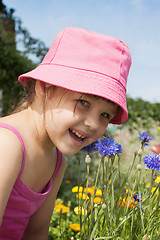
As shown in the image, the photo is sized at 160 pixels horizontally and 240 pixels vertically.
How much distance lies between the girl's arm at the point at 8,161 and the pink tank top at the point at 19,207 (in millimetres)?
97

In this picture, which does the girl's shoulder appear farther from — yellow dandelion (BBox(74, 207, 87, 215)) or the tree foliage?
the tree foliage

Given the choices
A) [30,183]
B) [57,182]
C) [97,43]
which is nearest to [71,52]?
[97,43]

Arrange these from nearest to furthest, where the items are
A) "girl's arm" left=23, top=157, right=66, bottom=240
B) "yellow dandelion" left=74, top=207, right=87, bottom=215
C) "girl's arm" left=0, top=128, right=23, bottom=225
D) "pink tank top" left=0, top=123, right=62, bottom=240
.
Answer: "girl's arm" left=0, top=128, right=23, bottom=225 < "yellow dandelion" left=74, top=207, right=87, bottom=215 < "pink tank top" left=0, top=123, right=62, bottom=240 < "girl's arm" left=23, top=157, right=66, bottom=240

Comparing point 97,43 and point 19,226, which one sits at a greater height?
point 97,43

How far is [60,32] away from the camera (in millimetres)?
1552

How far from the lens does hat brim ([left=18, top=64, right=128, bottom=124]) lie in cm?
131

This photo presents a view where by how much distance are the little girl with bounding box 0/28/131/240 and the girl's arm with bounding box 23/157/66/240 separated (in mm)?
294

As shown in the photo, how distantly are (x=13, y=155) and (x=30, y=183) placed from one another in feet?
1.16

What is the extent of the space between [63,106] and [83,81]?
157 mm

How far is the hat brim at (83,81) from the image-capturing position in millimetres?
1311

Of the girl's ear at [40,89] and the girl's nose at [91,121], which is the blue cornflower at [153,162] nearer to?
the girl's nose at [91,121]

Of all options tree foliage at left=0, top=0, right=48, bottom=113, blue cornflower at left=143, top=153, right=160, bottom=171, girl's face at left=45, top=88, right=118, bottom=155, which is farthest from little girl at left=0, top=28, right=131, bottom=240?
tree foliage at left=0, top=0, right=48, bottom=113

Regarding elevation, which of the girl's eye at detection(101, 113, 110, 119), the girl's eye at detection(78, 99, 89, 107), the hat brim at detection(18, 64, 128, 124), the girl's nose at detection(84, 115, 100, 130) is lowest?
the girl's nose at detection(84, 115, 100, 130)

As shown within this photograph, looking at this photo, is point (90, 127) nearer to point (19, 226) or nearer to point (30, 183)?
point (30, 183)
